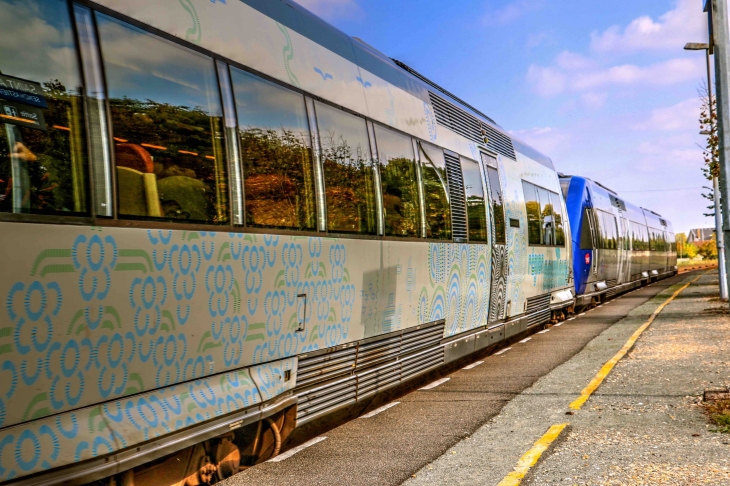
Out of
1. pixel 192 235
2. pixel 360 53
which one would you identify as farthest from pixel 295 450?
pixel 360 53

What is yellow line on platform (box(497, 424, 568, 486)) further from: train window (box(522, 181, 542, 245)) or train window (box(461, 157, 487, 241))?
train window (box(522, 181, 542, 245))

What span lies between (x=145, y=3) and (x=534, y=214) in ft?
33.9

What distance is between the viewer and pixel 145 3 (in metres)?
4.27

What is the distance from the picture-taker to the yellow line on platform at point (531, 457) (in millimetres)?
5203

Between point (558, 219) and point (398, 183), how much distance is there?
8.89 m

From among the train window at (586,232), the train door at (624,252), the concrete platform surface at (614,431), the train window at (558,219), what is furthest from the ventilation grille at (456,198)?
the train door at (624,252)

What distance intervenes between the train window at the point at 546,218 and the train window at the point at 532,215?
228 mm

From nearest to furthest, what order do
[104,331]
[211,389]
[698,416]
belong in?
1. [104,331]
2. [211,389]
3. [698,416]

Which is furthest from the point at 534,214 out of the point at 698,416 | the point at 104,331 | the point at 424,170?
the point at 104,331

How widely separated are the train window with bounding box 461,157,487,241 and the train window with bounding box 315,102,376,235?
3.08 m

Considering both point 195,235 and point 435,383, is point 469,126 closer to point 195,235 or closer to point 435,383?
point 435,383

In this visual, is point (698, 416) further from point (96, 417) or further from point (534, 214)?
point (534, 214)

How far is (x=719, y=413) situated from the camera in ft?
22.5

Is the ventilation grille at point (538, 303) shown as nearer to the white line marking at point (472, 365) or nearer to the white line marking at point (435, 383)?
the white line marking at point (472, 365)
